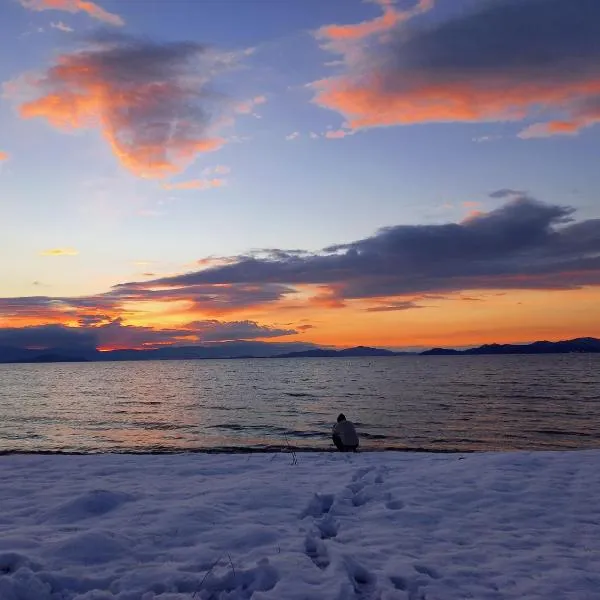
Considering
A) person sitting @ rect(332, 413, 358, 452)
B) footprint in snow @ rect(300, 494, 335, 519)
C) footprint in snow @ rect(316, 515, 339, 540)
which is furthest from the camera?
person sitting @ rect(332, 413, 358, 452)

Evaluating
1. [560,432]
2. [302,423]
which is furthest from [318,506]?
[560,432]

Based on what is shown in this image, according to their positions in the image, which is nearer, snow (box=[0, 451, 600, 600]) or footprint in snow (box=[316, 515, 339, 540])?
snow (box=[0, 451, 600, 600])

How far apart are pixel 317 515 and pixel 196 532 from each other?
2.41m

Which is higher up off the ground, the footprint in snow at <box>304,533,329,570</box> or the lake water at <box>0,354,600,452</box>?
the footprint in snow at <box>304,533,329,570</box>

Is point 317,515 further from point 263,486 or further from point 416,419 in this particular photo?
point 416,419

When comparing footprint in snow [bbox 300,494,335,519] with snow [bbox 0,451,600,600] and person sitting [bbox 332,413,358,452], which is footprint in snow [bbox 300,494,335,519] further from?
person sitting [bbox 332,413,358,452]

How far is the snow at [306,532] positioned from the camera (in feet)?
20.8

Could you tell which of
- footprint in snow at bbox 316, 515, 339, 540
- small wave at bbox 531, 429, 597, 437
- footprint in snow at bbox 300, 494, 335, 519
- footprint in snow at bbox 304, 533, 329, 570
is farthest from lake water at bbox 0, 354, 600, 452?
footprint in snow at bbox 304, 533, 329, 570

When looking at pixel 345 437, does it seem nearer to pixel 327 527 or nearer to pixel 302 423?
pixel 327 527

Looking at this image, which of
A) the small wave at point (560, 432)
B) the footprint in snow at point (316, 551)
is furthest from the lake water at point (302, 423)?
the footprint in snow at point (316, 551)

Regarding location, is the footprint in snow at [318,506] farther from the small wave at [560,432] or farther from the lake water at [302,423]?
the small wave at [560,432]

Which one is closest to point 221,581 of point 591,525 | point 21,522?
point 21,522

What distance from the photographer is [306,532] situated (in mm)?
8219

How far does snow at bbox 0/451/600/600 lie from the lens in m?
A: 6.33
